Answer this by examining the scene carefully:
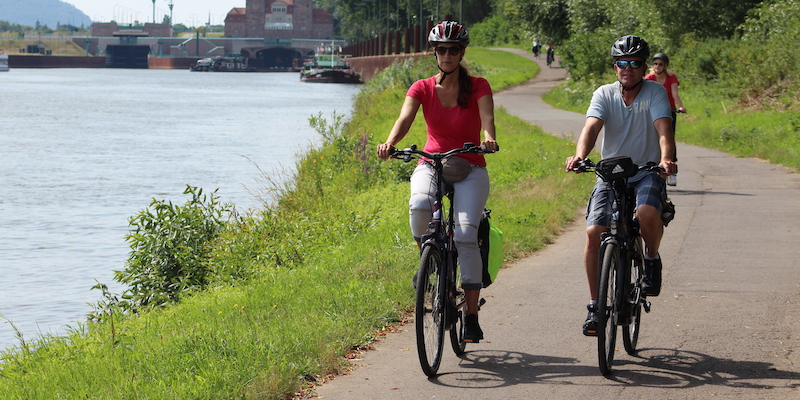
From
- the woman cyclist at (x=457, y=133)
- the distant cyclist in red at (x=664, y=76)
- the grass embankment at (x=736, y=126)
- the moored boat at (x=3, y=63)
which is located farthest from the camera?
the moored boat at (x=3, y=63)

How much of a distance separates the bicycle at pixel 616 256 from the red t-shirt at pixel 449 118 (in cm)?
60

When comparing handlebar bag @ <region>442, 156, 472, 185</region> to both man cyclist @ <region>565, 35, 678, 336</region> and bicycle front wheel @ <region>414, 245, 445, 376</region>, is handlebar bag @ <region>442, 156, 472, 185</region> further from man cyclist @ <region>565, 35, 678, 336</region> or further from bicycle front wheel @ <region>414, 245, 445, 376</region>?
man cyclist @ <region>565, 35, 678, 336</region>

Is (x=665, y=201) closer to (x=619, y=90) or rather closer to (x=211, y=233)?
(x=619, y=90)

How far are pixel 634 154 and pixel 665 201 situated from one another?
1.00ft

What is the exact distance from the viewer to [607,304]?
5152mm

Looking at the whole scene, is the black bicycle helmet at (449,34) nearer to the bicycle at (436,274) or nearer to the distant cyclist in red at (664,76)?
the bicycle at (436,274)

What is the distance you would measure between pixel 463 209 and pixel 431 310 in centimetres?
56

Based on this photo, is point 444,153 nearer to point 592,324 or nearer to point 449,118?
point 449,118

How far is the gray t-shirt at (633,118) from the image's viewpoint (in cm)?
548

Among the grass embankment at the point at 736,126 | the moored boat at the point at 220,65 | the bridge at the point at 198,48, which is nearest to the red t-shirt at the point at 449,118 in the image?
the grass embankment at the point at 736,126

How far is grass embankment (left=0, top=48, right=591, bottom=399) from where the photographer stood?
527cm

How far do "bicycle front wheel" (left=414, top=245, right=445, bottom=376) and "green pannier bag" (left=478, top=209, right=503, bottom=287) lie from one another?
438mm

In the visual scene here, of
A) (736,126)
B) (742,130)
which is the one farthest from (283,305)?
(736,126)

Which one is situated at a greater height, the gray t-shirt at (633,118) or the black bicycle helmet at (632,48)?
the black bicycle helmet at (632,48)
